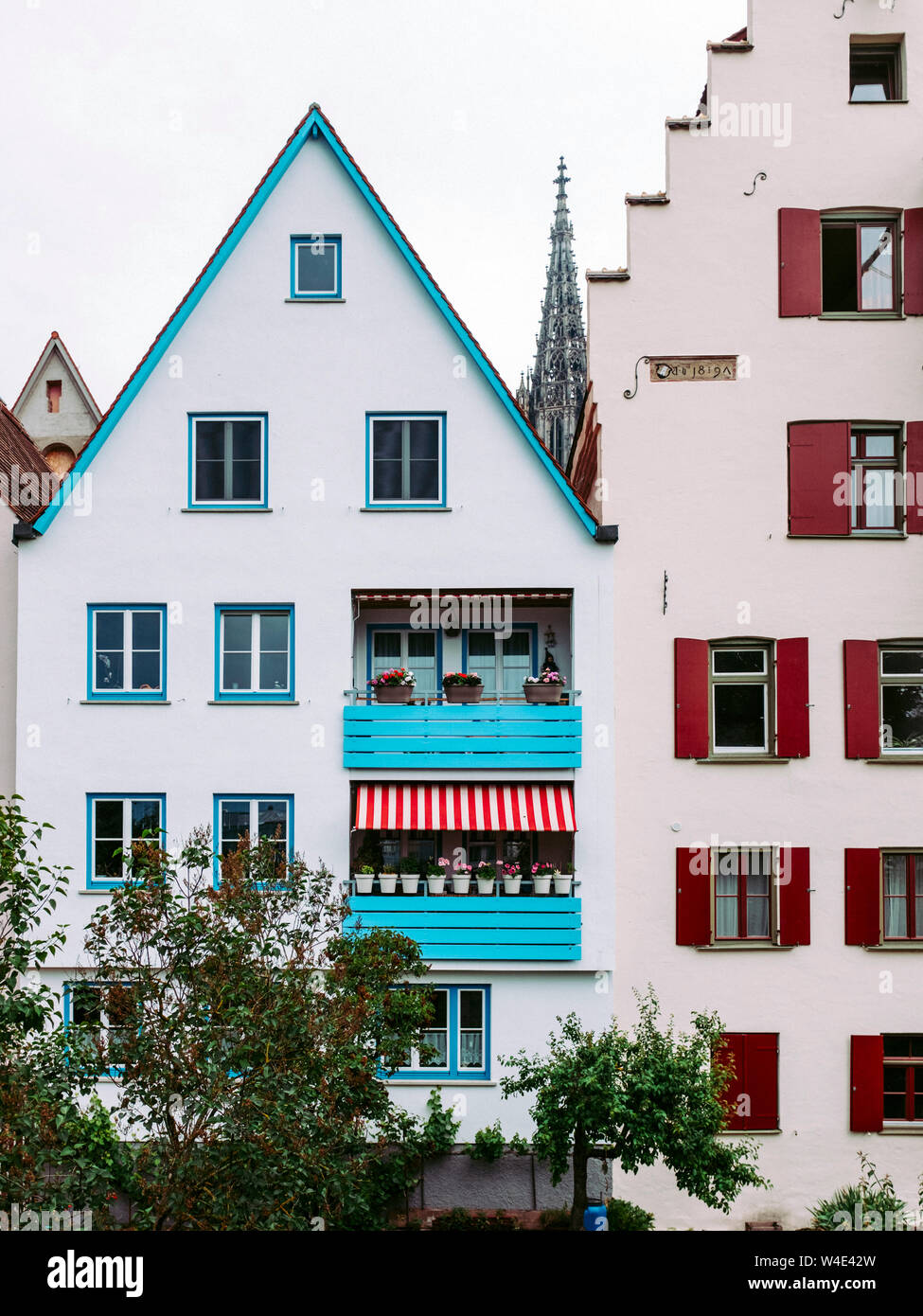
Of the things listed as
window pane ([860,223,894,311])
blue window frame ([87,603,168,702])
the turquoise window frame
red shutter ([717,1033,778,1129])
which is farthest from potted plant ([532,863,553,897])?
window pane ([860,223,894,311])

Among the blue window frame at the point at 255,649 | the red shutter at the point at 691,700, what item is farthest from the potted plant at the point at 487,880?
the blue window frame at the point at 255,649

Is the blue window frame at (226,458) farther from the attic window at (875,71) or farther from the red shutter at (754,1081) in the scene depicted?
the red shutter at (754,1081)

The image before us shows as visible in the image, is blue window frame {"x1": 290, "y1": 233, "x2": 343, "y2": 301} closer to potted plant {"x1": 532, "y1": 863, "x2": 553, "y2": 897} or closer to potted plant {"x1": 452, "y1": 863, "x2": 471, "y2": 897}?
potted plant {"x1": 452, "y1": 863, "x2": 471, "y2": 897}

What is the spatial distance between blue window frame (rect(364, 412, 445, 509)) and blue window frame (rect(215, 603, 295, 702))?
269 cm

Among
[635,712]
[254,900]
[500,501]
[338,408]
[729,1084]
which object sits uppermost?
[338,408]

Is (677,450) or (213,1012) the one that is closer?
(213,1012)

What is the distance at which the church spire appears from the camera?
5691 cm

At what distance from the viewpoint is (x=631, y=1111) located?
14188mm

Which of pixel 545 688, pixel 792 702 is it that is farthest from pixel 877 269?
pixel 545 688

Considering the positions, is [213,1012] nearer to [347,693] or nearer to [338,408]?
[347,693]

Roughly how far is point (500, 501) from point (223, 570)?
4979 mm
